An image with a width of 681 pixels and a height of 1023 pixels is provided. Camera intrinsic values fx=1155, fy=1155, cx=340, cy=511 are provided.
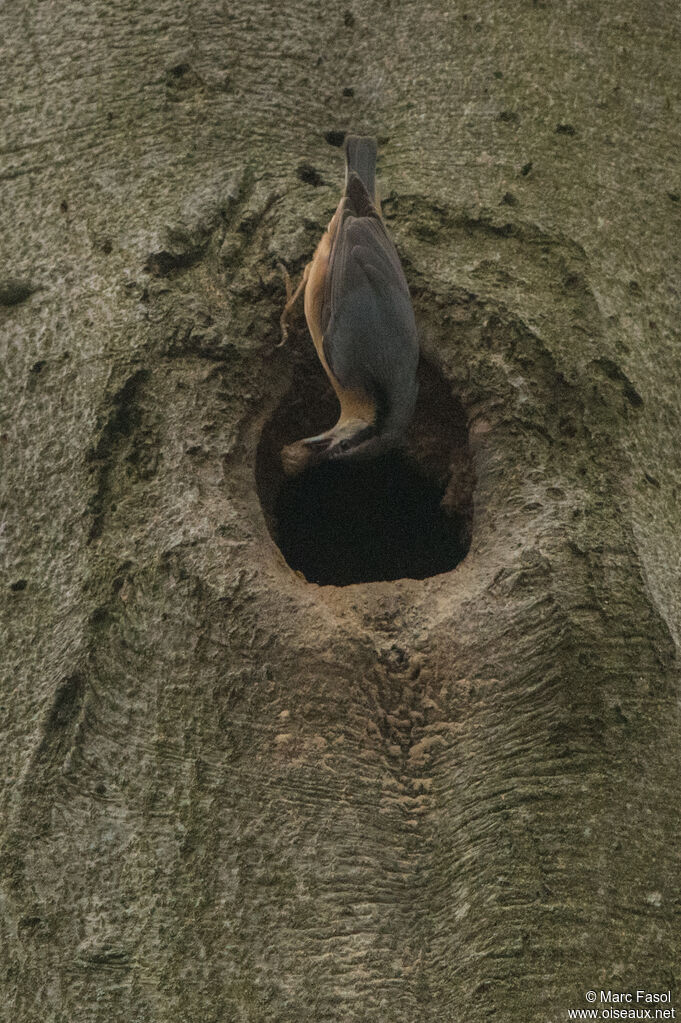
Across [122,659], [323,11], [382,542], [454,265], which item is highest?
[323,11]

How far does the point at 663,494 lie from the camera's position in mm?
1886

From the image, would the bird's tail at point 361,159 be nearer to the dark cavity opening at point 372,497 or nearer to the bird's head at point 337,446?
the dark cavity opening at point 372,497

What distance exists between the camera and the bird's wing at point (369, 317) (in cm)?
205

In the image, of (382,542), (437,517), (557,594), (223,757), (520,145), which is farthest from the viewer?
(382,542)

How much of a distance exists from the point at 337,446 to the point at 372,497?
46 cm

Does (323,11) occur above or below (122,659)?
above

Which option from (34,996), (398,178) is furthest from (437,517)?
(34,996)

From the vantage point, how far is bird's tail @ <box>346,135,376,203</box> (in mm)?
2066

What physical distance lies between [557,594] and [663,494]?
293 mm

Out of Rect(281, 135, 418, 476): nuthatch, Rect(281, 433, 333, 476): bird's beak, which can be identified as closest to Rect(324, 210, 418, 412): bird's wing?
Rect(281, 135, 418, 476): nuthatch

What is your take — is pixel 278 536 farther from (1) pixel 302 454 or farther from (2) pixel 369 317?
(2) pixel 369 317

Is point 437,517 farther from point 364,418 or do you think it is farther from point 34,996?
point 34,996

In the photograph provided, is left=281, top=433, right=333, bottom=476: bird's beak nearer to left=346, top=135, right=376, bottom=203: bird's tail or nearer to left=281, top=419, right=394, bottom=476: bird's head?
left=281, top=419, right=394, bottom=476: bird's head

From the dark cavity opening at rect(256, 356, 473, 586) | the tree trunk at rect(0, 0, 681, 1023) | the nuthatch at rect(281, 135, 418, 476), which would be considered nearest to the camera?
the tree trunk at rect(0, 0, 681, 1023)
